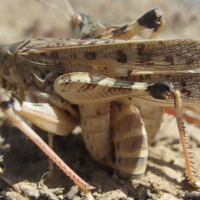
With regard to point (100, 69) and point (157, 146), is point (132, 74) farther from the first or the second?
point (157, 146)

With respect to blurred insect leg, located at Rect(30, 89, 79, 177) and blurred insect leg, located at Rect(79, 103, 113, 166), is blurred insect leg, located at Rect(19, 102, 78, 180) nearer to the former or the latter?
blurred insect leg, located at Rect(30, 89, 79, 177)

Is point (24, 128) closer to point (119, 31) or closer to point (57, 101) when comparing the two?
point (57, 101)

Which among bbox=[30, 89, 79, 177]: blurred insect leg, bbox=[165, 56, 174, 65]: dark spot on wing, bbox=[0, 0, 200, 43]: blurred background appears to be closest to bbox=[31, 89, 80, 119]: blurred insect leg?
bbox=[30, 89, 79, 177]: blurred insect leg

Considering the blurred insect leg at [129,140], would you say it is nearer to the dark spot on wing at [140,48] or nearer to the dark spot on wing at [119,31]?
the dark spot on wing at [140,48]

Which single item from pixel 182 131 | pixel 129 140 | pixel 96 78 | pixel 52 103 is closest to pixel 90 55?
pixel 96 78

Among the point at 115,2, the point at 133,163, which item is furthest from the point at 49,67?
the point at 115,2

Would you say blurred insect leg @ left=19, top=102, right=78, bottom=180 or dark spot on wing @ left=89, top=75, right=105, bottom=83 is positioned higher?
dark spot on wing @ left=89, top=75, right=105, bottom=83
